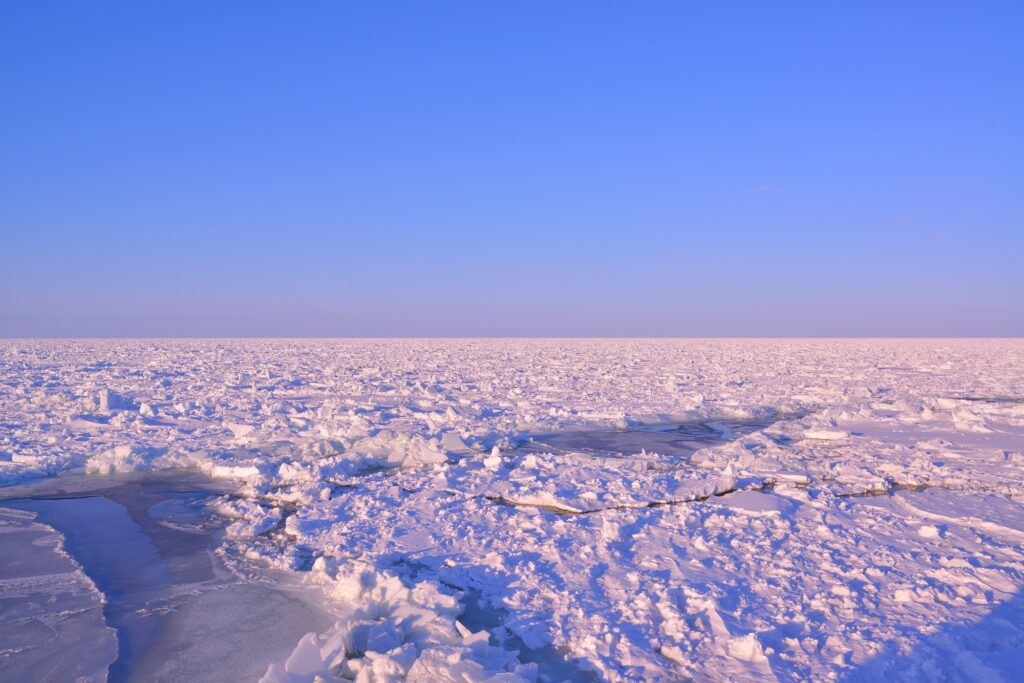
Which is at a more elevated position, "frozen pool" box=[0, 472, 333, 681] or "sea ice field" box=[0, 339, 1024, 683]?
"sea ice field" box=[0, 339, 1024, 683]

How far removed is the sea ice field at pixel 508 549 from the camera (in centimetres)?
320

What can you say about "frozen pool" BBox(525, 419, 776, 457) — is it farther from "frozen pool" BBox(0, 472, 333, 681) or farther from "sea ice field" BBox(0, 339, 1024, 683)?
"frozen pool" BBox(0, 472, 333, 681)

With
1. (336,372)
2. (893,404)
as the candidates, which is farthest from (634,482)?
(336,372)

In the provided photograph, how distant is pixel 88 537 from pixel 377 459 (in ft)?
9.99

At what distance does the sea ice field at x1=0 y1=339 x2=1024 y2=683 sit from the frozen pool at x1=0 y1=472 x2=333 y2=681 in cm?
2

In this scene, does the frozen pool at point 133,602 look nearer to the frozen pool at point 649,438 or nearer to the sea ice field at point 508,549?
the sea ice field at point 508,549

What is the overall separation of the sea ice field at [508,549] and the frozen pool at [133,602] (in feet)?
0.06

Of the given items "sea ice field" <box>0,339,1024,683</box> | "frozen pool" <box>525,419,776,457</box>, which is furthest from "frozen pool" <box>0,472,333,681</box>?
"frozen pool" <box>525,419,776,457</box>

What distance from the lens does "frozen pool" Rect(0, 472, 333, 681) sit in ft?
10.5

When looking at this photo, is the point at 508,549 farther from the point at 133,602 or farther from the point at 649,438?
the point at 649,438

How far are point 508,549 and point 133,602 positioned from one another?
2205 mm

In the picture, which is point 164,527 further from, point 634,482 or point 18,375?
point 18,375

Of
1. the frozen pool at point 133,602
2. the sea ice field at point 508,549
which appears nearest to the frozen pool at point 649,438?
the sea ice field at point 508,549

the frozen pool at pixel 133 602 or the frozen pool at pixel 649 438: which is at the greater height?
the frozen pool at pixel 649 438
